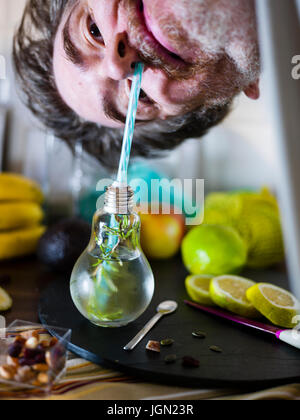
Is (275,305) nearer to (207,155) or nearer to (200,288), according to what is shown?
(200,288)

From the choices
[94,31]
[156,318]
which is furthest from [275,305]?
[94,31]

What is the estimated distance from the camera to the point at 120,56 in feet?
1.63

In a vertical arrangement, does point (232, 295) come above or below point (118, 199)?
below

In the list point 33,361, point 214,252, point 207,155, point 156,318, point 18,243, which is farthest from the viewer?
point 207,155

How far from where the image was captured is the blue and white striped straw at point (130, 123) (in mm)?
473

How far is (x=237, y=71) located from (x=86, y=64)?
18 cm

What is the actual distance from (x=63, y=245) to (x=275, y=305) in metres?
0.32

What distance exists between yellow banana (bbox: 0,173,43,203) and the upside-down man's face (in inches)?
10.0

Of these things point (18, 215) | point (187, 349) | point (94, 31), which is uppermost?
point (94, 31)

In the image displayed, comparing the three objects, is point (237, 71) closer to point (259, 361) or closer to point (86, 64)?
point (86, 64)

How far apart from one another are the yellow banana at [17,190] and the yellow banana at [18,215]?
1cm

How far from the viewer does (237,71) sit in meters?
0.49

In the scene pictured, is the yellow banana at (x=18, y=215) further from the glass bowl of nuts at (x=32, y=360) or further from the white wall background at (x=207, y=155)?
the glass bowl of nuts at (x=32, y=360)

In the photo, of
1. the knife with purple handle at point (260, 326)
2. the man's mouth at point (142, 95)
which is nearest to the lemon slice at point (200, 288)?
the knife with purple handle at point (260, 326)
